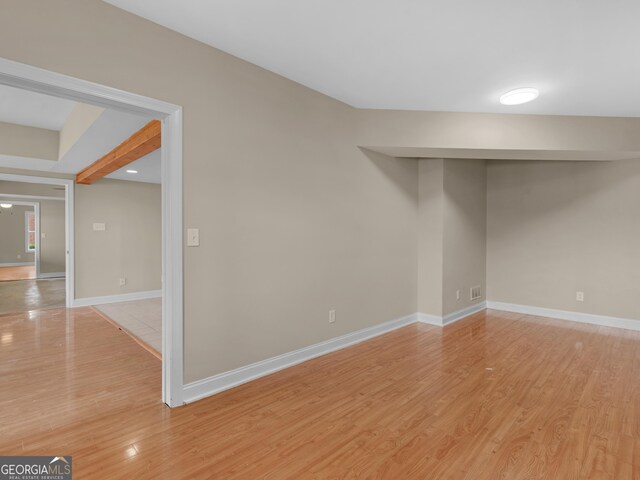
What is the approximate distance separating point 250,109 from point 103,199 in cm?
469

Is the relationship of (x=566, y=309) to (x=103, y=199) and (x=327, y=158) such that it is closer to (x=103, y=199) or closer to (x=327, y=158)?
(x=327, y=158)

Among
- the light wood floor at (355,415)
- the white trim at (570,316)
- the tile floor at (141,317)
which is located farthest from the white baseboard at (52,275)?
the white trim at (570,316)

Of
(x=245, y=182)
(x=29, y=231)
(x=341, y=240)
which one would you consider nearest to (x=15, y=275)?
(x=29, y=231)

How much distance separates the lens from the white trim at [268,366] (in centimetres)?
243

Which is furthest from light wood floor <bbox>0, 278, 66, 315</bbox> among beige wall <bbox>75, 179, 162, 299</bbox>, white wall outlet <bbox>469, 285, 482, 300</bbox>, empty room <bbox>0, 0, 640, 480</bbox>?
white wall outlet <bbox>469, 285, 482, 300</bbox>

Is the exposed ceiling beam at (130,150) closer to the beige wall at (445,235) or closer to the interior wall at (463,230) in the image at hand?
the beige wall at (445,235)

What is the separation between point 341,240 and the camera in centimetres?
349

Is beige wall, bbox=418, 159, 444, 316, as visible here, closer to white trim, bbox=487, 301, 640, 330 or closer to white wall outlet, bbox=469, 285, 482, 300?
white wall outlet, bbox=469, 285, 482, 300

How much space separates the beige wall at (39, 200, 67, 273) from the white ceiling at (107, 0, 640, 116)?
397 inches

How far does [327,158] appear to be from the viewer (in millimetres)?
3316

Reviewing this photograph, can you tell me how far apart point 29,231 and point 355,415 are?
46.0 feet

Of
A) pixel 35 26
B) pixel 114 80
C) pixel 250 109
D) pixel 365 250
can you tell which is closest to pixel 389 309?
pixel 365 250

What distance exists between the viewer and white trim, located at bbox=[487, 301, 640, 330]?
13.9ft

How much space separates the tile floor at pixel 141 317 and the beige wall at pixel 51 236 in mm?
5516
